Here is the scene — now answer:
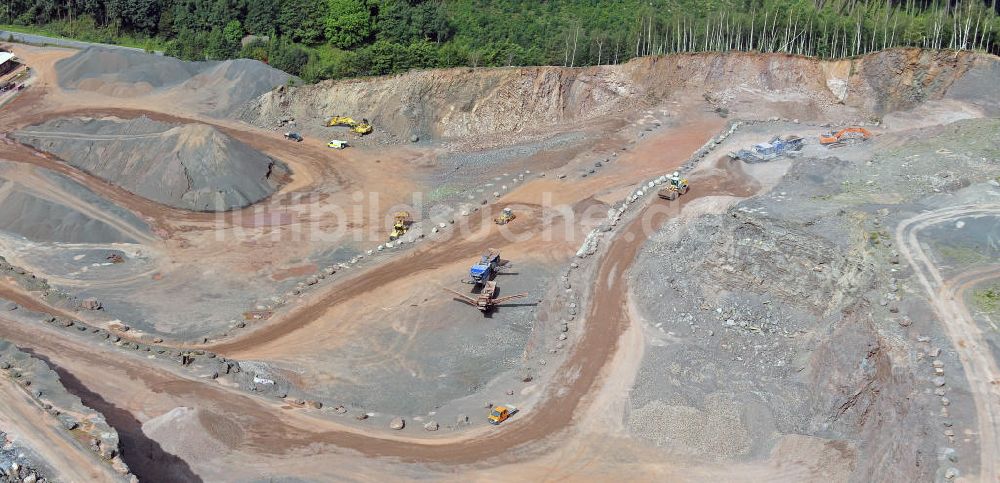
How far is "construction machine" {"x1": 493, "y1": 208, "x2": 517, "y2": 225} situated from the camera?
57094 millimetres

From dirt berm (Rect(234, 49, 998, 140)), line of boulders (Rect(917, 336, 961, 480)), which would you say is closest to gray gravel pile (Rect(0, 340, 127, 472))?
A: line of boulders (Rect(917, 336, 961, 480))

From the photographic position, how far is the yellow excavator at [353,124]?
7169 cm

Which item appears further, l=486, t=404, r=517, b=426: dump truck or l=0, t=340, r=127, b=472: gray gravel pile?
l=486, t=404, r=517, b=426: dump truck

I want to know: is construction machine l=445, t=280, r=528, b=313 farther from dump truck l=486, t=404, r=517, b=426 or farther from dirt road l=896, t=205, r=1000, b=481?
dirt road l=896, t=205, r=1000, b=481

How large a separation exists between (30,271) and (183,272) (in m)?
8.17

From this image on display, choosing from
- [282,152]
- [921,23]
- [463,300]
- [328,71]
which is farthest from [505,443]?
[921,23]

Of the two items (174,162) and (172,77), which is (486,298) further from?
(172,77)

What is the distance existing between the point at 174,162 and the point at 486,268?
24.9 meters

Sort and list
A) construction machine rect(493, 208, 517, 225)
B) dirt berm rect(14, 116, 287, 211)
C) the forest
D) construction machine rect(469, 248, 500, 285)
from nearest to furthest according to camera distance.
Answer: construction machine rect(469, 248, 500, 285) → construction machine rect(493, 208, 517, 225) → dirt berm rect(14, 116, 287, 211) → the forest

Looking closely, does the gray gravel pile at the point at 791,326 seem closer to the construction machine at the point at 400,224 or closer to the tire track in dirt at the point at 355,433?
the tire track in dirt at the point at 355,433

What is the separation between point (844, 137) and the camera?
5944cm

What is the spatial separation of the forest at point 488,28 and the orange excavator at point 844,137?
13628mm

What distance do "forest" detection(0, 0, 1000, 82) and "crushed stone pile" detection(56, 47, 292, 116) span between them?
3123mm

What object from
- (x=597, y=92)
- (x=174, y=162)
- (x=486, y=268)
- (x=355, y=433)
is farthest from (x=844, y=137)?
(x=174, y=162)
